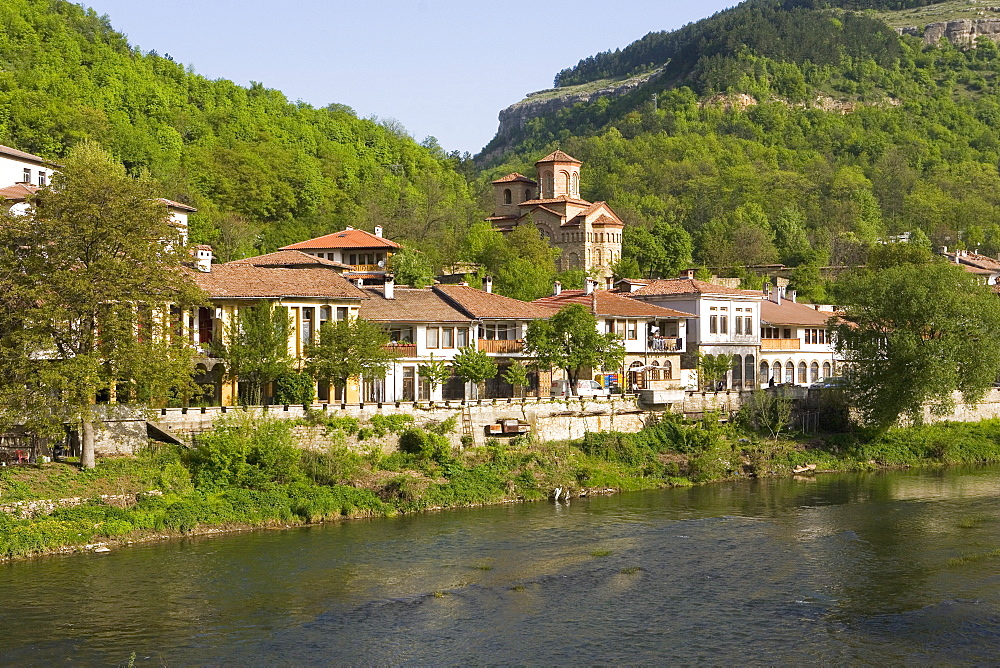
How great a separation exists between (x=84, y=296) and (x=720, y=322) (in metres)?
35.5

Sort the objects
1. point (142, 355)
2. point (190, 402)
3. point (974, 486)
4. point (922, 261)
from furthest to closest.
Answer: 1. point (922, 261)
2. point (974, 486)
3. point (190, 402)
4. point (142, 355)

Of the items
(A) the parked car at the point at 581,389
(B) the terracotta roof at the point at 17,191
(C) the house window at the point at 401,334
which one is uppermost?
(B) the terracotta roof at the point at 17,191

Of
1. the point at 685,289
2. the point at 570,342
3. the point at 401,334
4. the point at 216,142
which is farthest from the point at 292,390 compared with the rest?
the point at 216,142

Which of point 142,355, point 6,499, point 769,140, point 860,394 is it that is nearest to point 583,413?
point 860,394

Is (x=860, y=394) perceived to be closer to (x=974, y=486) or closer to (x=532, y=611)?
(x=974, y=486)

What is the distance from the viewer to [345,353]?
4359cm

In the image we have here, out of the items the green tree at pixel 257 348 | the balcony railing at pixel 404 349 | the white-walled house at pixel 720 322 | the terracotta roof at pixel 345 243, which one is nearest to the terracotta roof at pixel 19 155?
the terracotta roof at pixel 345 243

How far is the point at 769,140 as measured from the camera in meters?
162

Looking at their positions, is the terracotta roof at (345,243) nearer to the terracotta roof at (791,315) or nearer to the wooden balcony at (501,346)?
the wooden balcony at (501,346)

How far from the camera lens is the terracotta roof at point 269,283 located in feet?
145

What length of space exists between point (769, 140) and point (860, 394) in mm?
115579

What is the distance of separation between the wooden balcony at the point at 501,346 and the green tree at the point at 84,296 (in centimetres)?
1749

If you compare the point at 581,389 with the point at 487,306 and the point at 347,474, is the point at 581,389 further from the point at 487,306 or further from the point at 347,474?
the point at 347,474

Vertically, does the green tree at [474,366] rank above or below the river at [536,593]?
above
